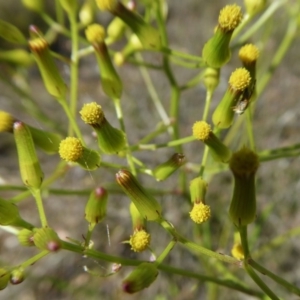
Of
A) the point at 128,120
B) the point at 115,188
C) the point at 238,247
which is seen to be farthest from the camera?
the point at 128,120

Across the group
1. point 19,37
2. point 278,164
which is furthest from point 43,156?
point 19,37

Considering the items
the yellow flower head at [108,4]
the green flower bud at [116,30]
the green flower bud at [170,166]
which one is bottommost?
the green flower bud at [170,166]

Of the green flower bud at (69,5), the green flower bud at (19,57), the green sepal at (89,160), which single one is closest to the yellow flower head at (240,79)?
the green sepal at (89,160)

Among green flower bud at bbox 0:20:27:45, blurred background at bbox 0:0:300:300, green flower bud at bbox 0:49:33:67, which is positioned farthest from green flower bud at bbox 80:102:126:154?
blurred background at bbox 0:0:300:300

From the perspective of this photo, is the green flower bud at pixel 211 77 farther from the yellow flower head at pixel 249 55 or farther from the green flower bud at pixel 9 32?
the green flower bud at pixel 9 32

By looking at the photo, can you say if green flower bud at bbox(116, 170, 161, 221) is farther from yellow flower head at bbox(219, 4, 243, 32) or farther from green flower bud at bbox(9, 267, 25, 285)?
yellow flower head at bbox(219, 4, 243, 32)

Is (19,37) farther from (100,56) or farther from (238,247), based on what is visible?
(238,247)

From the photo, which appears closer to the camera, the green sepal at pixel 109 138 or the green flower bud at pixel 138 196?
the green flower bud at pixel 138 196
